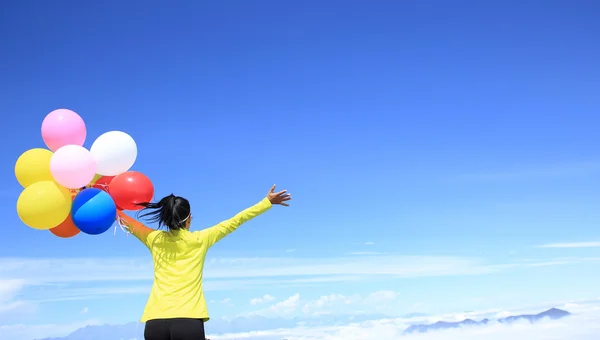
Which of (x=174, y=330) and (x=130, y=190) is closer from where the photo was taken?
(x=174, y=330)

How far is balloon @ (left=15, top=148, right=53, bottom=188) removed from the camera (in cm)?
623

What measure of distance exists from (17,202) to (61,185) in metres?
0.50

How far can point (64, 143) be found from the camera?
6.52m

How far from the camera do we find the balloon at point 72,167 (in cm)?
593

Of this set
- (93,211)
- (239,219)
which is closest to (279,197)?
(239,219)

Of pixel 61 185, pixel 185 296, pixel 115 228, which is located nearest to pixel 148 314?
pixel 185 296

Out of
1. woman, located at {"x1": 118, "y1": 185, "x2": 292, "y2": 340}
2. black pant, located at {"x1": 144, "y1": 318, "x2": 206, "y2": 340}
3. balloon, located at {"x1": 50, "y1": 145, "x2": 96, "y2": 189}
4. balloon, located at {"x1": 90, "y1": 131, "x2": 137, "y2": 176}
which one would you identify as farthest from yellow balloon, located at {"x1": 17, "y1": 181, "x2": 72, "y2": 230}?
black pant, located at {"x1": 144, "y1": 318, "x2": 206, "y2": 340}

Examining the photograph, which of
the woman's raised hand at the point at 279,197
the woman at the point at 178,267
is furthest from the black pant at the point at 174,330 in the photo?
the woman's raised hand at the point at 279,197

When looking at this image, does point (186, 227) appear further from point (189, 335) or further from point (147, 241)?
point (189, 335)

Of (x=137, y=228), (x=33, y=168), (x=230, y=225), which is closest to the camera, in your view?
(x=230, y=225)

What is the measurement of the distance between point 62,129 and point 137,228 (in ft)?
5.72

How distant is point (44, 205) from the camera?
19.2 ft

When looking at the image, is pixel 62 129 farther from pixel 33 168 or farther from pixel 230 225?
pixel 230 225

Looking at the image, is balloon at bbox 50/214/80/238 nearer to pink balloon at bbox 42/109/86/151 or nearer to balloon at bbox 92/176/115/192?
balloon at bbox 92/176/115/192
